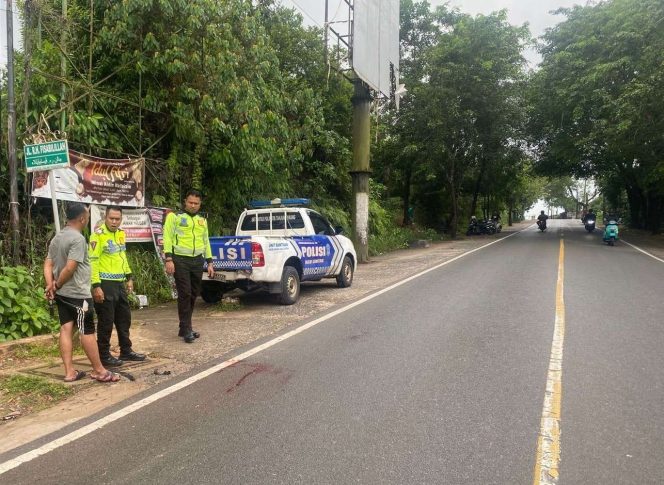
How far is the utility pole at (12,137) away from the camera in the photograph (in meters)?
7.45

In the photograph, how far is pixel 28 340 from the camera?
632 cm

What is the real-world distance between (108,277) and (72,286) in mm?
617

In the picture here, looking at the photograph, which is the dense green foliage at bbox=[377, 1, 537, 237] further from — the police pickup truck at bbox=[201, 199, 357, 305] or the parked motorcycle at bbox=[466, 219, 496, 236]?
the police pickup truck at bbox=[201, 199, 357, 305]

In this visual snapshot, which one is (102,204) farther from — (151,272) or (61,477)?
(61,477)

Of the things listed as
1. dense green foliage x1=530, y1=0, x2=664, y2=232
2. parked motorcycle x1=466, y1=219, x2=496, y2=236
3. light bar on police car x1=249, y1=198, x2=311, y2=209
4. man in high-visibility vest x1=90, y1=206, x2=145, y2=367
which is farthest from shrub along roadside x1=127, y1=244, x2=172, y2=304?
parked motorcycle x1=466, y1=219, x2=496, y2=236

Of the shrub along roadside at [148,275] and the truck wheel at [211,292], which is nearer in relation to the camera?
the truck wheel at [211,292]

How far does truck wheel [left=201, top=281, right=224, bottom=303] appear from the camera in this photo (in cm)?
955

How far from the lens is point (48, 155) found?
639cm

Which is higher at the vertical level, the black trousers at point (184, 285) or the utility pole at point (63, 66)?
the utility pole at point (63, 66)

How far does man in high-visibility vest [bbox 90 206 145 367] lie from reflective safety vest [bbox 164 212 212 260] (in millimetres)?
972

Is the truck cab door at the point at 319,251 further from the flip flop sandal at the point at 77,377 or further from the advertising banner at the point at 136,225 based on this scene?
the flip flop sandal at the point at 77,377

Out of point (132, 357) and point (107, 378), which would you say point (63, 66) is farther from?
point (107, 378)

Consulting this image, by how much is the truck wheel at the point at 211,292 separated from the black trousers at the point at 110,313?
359 centimetres

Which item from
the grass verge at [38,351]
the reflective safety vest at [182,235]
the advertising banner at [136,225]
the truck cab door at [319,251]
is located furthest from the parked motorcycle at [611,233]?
the grass verge at [38,351]
